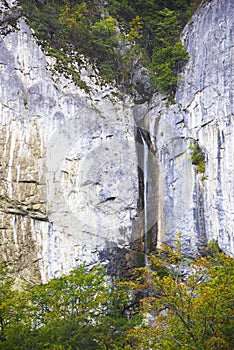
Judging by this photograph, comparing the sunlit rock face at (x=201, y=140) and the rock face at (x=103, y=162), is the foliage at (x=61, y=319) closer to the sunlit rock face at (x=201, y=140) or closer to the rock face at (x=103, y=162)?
the rock face at (x=103, y=162)

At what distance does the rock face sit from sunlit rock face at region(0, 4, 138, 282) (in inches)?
1.1

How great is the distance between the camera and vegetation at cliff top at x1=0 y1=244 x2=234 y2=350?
6598 millimetres

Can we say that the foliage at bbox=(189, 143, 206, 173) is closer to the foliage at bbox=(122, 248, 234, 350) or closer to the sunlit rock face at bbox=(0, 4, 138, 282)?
the sunlit rock face at bbox=(0, 4, 138, 282)

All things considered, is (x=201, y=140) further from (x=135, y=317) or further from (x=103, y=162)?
(x=135, y=317)

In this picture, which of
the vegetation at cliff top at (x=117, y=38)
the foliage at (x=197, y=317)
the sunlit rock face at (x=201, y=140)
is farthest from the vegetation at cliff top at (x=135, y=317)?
the vegetation at cliff top at (x=117, y=38)

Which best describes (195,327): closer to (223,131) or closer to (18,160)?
(223,131)

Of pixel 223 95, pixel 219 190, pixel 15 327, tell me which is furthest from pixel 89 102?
pixel 15 327

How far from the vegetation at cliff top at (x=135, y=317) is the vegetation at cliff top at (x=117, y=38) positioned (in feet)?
21.9

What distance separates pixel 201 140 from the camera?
449 inches

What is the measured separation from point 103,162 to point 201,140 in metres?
2.96

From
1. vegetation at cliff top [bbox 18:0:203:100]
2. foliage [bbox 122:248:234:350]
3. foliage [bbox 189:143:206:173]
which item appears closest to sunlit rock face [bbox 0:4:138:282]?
vegetation at cliff top [bbox 18:0:203:100]

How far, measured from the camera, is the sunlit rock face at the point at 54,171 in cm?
1103

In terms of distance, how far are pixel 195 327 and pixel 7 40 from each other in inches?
379

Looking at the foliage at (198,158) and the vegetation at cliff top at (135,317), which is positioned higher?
the foliage at (198,158)
